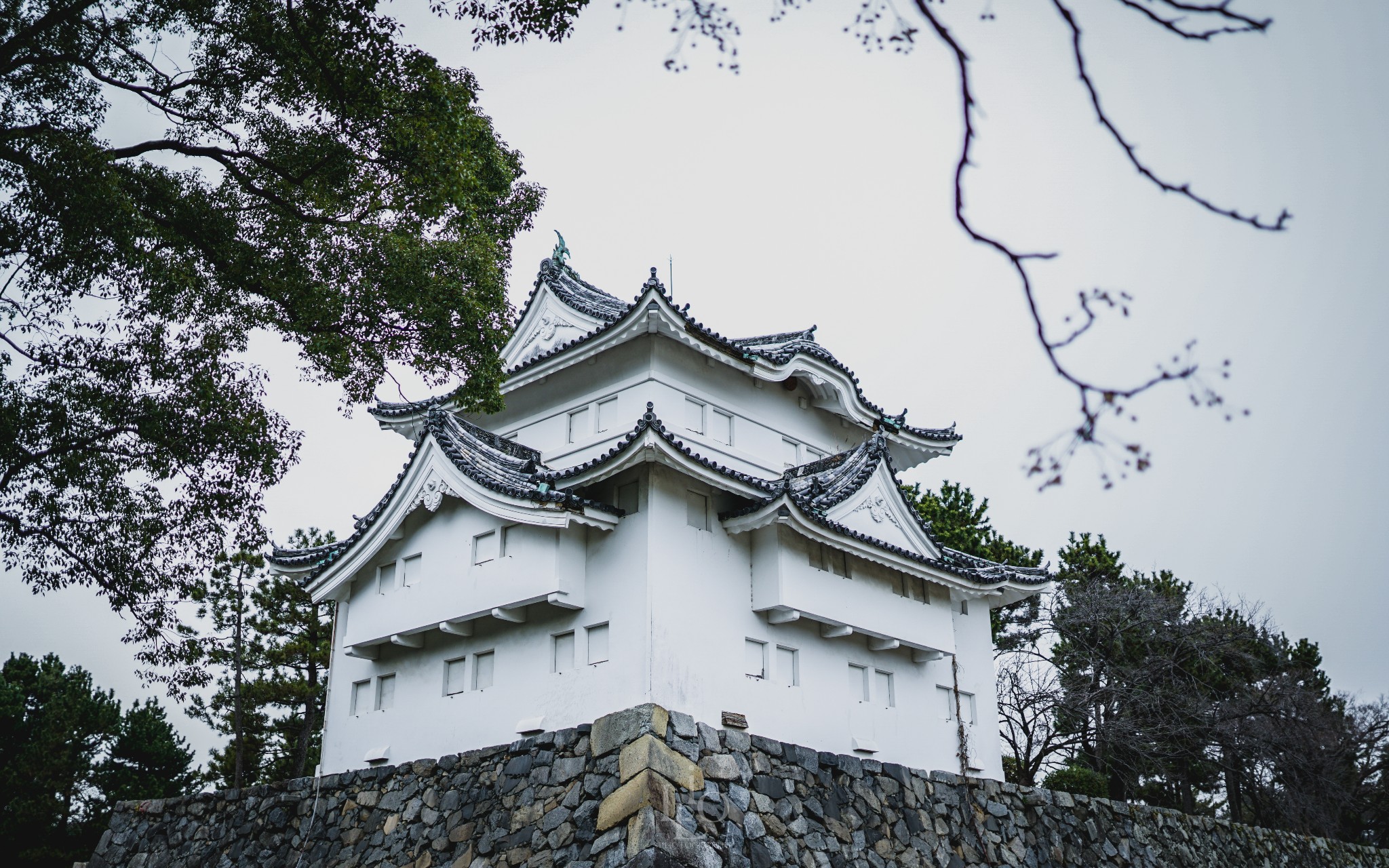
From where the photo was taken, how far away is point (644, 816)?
10.5 m

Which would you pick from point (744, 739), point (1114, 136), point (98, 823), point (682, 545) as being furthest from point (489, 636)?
point (98, 823)

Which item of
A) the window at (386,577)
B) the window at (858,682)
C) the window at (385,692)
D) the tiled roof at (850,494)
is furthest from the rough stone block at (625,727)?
the window at (386,577)

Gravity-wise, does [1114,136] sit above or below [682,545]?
below

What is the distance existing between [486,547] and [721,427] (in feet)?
14.5

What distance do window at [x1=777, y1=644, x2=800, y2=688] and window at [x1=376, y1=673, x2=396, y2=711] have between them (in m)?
5.52

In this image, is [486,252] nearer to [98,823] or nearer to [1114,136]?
[1114,136]

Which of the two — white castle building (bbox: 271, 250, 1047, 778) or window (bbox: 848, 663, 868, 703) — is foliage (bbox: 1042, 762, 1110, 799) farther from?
window (bbox: 848, 663, 868, 703)

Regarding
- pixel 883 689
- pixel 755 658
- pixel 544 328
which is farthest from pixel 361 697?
pixel 883 689

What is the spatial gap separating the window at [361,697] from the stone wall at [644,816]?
137 cm

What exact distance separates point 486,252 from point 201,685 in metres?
7.61

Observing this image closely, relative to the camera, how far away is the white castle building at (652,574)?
43.0 ft

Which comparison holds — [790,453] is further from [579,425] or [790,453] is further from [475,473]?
[475,473]

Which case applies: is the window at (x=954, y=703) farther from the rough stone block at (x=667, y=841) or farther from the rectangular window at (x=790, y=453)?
the rough stone block at (x=667, y=841)

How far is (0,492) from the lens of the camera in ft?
38.3
